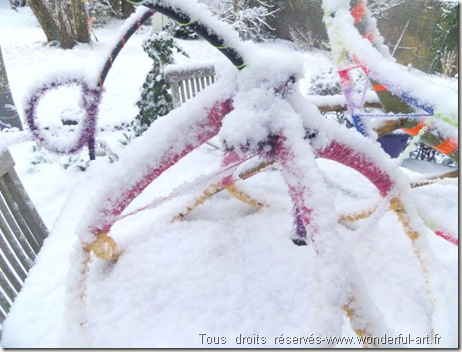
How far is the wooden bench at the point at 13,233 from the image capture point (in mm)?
1276

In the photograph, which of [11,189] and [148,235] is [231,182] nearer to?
[148,235]

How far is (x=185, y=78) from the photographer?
2.77 m

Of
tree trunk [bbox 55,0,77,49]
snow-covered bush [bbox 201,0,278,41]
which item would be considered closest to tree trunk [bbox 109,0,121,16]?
tree trunk [bbox 55,0,77,49]

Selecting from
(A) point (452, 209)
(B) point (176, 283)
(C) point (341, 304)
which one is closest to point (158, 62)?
(B) point (176, 283)

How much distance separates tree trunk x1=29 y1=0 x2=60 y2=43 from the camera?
7.09 meters

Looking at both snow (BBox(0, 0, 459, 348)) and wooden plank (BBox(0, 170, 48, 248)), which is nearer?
snow (BBox(0, 0, 459, 348))

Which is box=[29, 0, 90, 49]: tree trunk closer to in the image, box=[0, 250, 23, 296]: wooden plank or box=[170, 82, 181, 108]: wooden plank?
box=[170, 82, 181, 108]: wooden plank

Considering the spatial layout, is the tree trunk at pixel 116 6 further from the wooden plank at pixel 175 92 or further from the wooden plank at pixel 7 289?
the wooden plank at pixel 7 289

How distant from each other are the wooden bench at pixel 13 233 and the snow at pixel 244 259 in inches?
3.0

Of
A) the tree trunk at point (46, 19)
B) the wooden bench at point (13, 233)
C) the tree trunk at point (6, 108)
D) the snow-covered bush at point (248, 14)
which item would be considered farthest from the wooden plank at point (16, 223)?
the tree trunk at point (46, 19)

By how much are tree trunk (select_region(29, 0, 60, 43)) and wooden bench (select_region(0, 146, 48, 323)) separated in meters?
7.39

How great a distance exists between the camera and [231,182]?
151cm

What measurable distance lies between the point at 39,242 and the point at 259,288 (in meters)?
0.97

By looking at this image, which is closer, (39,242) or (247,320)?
(247,320)
